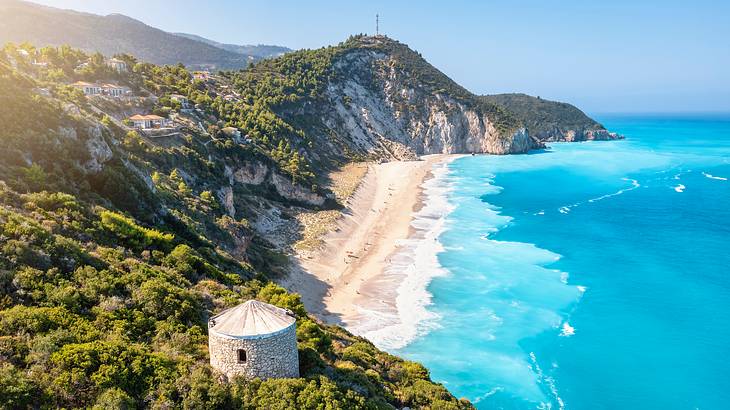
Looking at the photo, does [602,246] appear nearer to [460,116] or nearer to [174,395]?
[174,395]

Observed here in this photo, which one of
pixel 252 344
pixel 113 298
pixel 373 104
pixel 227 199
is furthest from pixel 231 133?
pixel 373 104

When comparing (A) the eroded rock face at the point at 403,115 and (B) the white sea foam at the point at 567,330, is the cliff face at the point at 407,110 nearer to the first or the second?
(A) the eroded rock face at the point at 403,115

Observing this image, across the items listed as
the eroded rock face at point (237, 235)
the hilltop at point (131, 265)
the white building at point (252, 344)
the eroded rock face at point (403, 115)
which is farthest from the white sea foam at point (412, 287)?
the eroded rock face at point (403, 115)

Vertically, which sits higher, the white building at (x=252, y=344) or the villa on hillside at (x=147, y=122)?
the villa on hillside at (x=147, y=122)

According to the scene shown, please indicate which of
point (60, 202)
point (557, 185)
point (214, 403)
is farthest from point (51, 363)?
point (557, 185)

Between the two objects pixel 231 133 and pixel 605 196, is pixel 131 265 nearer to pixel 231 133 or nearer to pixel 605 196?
pixel 231 133
